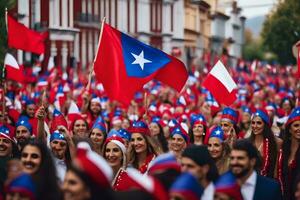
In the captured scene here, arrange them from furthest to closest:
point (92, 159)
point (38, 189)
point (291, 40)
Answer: point (291, 40) → point (38, 189) → point (92, 159)

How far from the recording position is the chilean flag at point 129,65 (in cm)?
1351

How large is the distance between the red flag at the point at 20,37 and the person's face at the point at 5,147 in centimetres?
766

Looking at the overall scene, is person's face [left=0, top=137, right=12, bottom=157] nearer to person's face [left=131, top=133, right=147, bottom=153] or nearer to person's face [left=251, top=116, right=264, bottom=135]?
person's face [left=131, top=133, right=147, bottom=153]

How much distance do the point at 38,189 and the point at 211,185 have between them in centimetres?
149

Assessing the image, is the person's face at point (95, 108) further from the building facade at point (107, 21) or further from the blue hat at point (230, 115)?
the building facade at point (107, 21)

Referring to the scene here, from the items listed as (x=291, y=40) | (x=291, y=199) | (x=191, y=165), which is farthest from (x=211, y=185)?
(x=291, y=40)

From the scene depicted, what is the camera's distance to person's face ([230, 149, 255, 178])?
8.23m

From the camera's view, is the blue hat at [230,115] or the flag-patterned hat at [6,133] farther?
the blue hat at [230,115]

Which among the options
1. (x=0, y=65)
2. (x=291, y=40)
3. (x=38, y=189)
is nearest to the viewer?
(x=38, y=189)

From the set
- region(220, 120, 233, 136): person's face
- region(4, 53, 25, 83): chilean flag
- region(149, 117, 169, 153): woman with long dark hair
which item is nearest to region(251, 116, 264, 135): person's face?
region(220, 120, 233, 136): person's face

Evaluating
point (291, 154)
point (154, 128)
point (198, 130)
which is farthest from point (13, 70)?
point (291, 154)

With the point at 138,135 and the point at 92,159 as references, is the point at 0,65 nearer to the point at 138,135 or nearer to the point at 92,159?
the point at 138,135

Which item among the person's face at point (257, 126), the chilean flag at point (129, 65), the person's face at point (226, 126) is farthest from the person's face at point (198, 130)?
the person's face at point (257, 126)

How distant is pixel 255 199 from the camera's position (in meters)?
8.36
